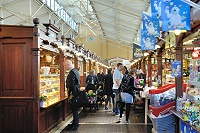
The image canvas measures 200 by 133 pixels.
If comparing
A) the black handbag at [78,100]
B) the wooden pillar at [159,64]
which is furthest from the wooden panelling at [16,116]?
the wooden pillar at [159,64]

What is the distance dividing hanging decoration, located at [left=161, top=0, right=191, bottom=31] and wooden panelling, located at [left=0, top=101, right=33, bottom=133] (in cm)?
333

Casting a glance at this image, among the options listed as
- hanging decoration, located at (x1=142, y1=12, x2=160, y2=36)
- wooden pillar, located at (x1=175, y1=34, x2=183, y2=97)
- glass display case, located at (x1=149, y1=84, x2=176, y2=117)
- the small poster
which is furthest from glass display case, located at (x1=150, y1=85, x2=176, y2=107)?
hanging decoration, located at (x1=142, y1=12, x2=160, y2=36)

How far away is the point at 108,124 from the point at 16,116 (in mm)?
2822

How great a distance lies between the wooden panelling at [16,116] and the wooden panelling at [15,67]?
0.75 feet

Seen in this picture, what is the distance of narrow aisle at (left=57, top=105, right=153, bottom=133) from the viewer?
6887mm

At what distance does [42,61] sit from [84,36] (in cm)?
2486

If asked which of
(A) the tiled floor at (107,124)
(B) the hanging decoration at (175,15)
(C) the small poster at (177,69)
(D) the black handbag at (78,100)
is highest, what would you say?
(B) the hanging decoration at (175,15)

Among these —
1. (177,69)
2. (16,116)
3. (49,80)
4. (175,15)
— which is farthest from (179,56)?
(49,80)

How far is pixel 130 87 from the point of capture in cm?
761

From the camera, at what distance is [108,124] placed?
25.1 ft

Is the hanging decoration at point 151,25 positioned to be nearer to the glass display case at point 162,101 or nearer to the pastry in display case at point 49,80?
the glass display case at point 162,101

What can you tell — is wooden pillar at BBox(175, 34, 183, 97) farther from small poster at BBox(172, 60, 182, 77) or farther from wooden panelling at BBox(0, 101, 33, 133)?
wooden panelling at BBox(0, 101, 33, 133)

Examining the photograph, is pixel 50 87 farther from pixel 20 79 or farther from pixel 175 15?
pixel 175 15

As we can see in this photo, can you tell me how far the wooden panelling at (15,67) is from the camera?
579 cm
